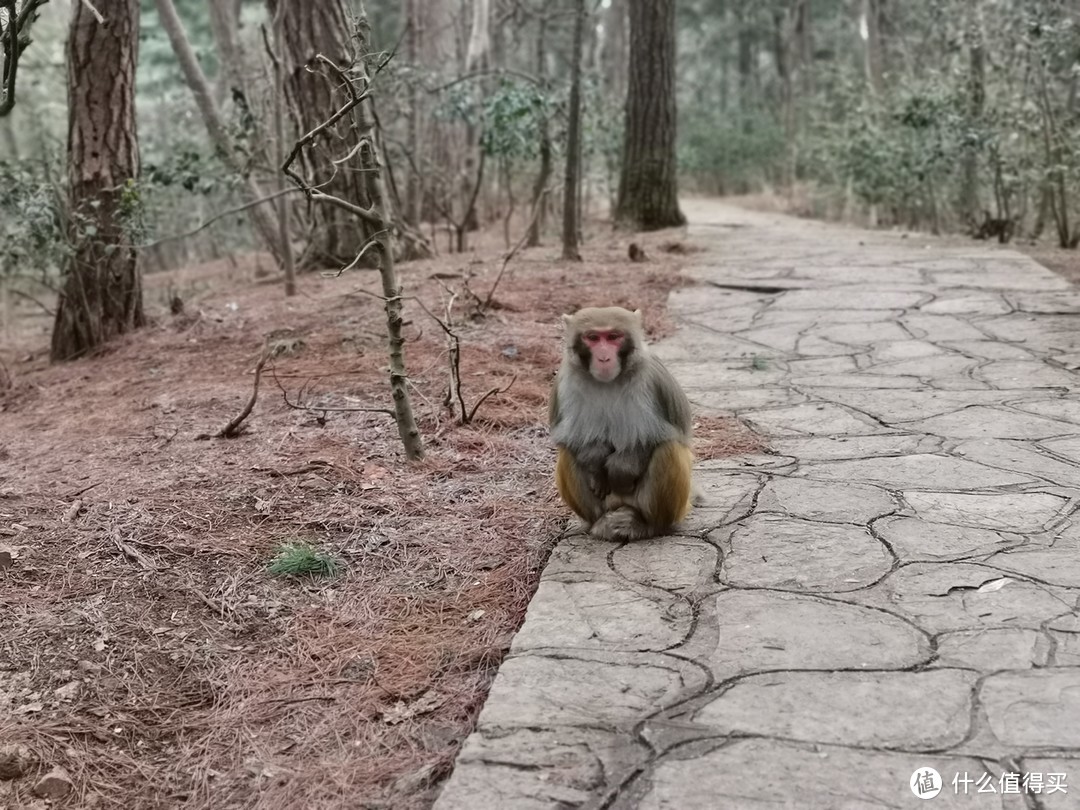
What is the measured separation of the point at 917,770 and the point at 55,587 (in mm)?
3078

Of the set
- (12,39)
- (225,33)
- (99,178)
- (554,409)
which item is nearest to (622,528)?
(554,409)

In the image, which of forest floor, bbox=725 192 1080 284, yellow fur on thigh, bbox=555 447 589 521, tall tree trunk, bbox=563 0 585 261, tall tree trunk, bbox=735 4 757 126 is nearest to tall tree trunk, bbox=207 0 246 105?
tall tree trunk, bbox=563 0 585 261

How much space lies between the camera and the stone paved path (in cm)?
255

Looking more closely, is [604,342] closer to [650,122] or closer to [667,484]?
[667,484]

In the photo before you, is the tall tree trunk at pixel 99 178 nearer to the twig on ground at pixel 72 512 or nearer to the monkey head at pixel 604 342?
the twig on ground at pixel 72 512

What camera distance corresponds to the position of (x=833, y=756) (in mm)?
2586

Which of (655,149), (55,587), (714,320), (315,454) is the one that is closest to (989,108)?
(655,149)

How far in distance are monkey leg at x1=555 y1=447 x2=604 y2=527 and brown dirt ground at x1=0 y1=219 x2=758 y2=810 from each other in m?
0.20

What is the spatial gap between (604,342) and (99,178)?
6.00m

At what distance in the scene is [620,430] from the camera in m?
3.92

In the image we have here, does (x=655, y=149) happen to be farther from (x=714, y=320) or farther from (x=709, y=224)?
(x=714, y=320)

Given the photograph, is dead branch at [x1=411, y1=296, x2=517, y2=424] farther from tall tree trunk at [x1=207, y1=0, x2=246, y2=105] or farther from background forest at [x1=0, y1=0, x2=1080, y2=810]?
Result: tall tree trunk at [x1=207, y1=0, x2=246, y2=105]

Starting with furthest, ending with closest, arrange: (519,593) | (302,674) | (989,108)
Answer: (989,108)
(519,593)
(302,674)

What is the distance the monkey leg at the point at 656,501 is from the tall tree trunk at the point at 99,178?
529 centimetres
